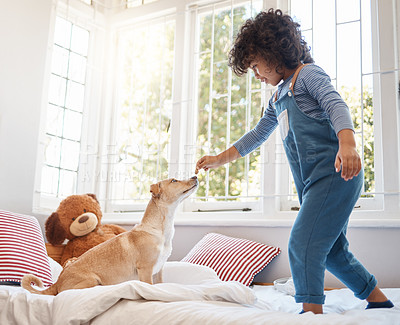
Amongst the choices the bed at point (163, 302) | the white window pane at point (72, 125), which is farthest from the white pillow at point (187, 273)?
the white window pane at point (72, 125)

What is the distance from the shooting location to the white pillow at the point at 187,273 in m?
1.80

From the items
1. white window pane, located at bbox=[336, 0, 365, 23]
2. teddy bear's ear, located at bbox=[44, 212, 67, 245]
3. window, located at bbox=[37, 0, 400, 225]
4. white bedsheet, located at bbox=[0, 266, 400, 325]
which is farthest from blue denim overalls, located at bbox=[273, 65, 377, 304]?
teddy bear's ear, located at bbox=[44, 212, 67, 245]

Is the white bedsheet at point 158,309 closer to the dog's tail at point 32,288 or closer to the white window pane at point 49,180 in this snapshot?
the dog's tail at point 32,288

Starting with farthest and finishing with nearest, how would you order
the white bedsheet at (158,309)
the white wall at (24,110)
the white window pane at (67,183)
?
the white window pane at (67,183), the white wall at (24,110), the white bedsheet at (158,309)

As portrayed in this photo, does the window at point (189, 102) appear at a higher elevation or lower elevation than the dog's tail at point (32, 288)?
higher

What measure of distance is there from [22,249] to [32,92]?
1.22 m

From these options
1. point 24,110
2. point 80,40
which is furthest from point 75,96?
point 24,110

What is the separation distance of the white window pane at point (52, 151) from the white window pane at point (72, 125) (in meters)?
0.10

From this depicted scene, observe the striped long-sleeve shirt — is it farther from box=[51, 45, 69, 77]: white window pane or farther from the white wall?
box=[51, 45, 69, 77]: white window pane

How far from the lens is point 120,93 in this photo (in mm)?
3527

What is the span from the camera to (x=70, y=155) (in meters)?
3.30

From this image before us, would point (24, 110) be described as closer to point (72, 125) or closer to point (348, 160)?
point (72, 125)

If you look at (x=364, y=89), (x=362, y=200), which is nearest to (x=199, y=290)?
(x=362, y=200)

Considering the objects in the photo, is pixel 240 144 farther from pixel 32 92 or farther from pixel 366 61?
pixel 32 92
